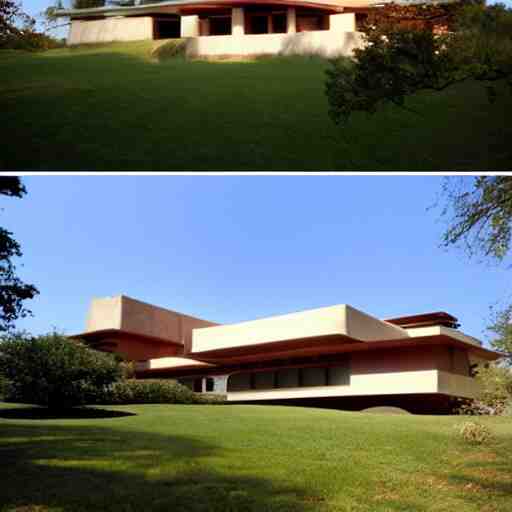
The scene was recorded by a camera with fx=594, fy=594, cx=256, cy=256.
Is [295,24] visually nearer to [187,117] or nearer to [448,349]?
[187,117]

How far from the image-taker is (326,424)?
12.0 meters

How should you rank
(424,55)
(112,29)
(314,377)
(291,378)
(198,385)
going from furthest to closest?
(198,385), (291,378), (314,377), (112,29), (424,55)

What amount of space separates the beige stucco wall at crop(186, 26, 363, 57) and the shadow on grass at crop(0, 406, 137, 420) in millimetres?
9602

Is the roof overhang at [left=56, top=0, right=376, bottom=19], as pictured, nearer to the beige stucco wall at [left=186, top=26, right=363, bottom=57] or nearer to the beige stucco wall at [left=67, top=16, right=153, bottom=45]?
the beige stucco wall at [left=67, top=16, right=153, bottom=45]

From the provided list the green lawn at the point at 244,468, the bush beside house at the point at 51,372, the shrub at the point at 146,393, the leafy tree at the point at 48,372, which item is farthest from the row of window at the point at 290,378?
the green lawn at the point at 244,468

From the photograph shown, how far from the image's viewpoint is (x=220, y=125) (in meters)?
12.5

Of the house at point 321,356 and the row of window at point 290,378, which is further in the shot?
the row of window at point 290,378

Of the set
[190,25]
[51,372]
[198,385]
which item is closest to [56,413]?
[51,372]

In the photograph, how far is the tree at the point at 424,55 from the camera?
30.9ft

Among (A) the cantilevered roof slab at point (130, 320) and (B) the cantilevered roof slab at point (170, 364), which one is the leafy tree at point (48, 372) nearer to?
(A) the cantilevered roof slab at point (130, 320)

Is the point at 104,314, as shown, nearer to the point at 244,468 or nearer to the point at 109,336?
the point at 109,336

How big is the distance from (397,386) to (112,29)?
15255mm

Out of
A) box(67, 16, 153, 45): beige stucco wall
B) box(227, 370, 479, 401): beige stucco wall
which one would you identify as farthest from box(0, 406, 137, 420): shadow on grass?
box(67, 16, 153, 45): beige stucco wall

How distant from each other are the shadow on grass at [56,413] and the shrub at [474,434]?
733cm
